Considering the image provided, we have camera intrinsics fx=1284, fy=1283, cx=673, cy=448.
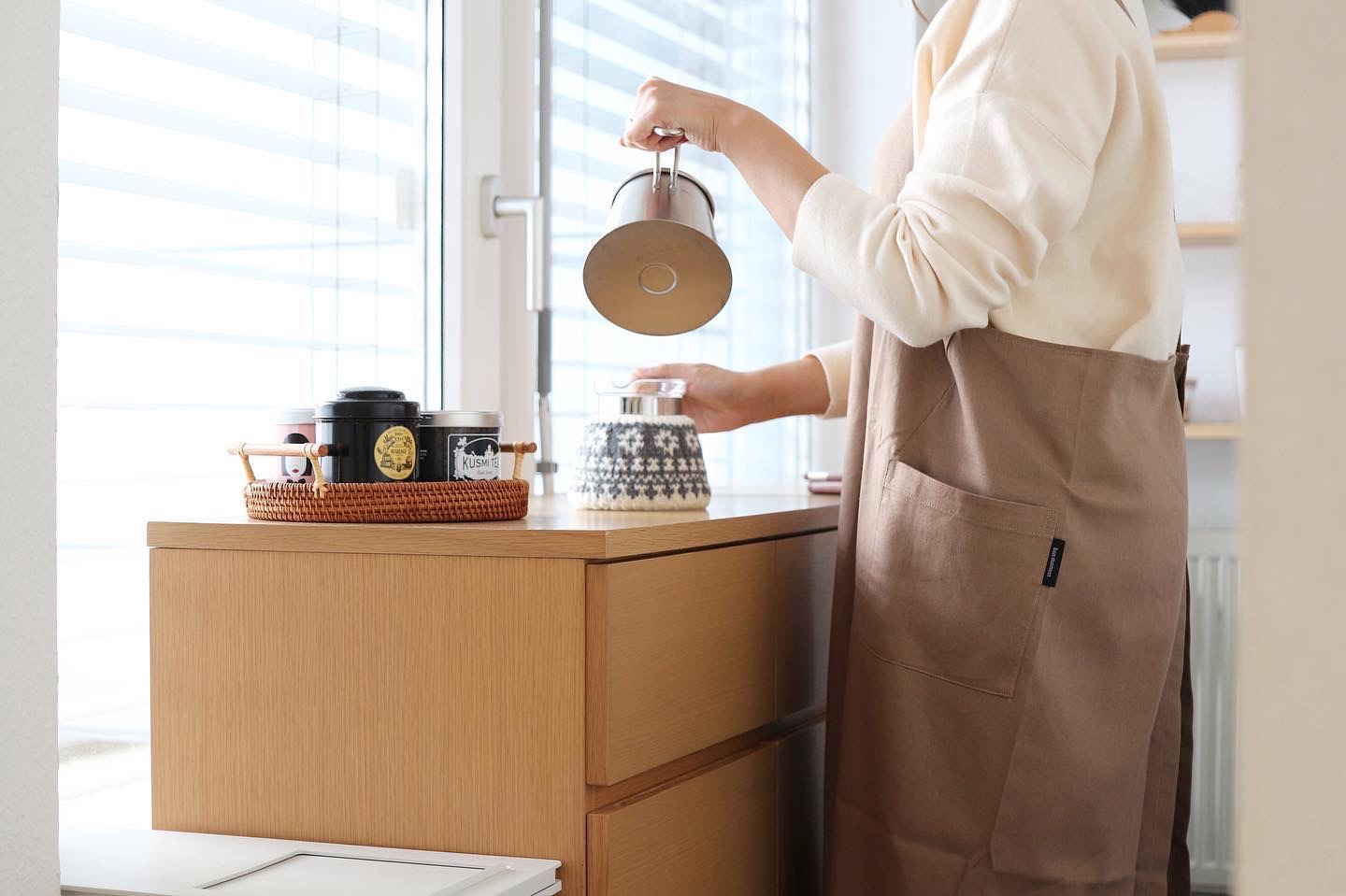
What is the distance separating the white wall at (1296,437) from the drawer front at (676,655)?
712 millimetres

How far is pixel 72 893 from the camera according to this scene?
2.77ft

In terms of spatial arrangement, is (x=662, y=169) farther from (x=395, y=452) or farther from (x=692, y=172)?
(x=692, y=172)

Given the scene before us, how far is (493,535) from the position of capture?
2.99ft

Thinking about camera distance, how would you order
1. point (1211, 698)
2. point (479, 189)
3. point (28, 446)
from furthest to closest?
point (1211, 698) → point (479, 189) → point (28, 446)

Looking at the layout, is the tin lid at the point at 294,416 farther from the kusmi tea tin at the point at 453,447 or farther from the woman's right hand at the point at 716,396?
the woman's right hand at the point at 716,396

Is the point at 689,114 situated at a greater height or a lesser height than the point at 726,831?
greater

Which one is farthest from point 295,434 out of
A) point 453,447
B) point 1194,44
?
point 1194,44

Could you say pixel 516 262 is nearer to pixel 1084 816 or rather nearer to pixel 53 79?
pixel 53 79

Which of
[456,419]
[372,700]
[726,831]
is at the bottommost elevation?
[726,831]

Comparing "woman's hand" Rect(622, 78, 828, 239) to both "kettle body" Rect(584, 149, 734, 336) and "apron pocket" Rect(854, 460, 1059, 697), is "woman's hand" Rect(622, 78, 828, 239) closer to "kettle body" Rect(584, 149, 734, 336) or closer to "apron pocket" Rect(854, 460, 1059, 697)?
"kettle body" Rect(584, 149, 734, 336)

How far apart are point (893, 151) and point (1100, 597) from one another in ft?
1.44

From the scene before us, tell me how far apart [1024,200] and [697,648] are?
0.42 m

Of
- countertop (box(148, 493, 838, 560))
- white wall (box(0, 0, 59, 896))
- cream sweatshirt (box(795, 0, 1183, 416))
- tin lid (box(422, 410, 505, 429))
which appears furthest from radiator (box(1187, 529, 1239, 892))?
white wall (box(0, 0, 59, 896))

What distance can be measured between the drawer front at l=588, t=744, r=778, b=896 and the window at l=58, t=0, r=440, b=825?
451 millimetres
